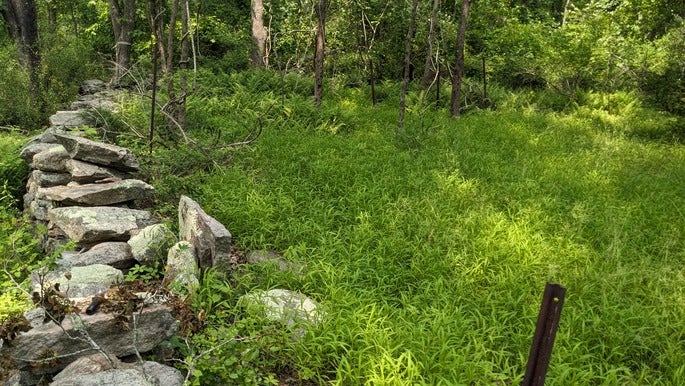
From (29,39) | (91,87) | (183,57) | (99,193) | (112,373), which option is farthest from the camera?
(91,87)

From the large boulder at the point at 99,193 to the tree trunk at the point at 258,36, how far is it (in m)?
9.52

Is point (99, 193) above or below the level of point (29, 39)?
below

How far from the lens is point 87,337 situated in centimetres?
298

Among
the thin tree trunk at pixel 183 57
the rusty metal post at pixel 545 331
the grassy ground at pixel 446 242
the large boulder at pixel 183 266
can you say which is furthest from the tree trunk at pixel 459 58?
the rusty metal post at pixel 545 331

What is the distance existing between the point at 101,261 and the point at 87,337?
62.6 inches

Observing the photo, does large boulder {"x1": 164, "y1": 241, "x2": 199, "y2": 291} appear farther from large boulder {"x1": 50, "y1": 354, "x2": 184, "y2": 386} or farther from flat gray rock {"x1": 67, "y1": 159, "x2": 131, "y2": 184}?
flat gray rock {"x1": 67, "y1": 159, "x2": 131, "y2": 184}

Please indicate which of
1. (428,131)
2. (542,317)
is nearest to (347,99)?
(428,131)

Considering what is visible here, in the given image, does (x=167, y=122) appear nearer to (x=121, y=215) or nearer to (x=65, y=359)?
(x=121, y=215)

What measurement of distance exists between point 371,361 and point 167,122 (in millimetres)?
6294

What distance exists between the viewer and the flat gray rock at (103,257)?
4.33 metres

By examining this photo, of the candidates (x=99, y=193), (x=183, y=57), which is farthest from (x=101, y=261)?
(x=183, y=57)

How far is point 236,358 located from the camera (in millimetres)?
3297

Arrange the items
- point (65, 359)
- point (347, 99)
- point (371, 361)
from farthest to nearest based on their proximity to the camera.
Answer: point (347, 99)
point (371, 361)
point (65, 359)

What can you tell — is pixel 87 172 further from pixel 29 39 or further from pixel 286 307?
pixel 29 39
